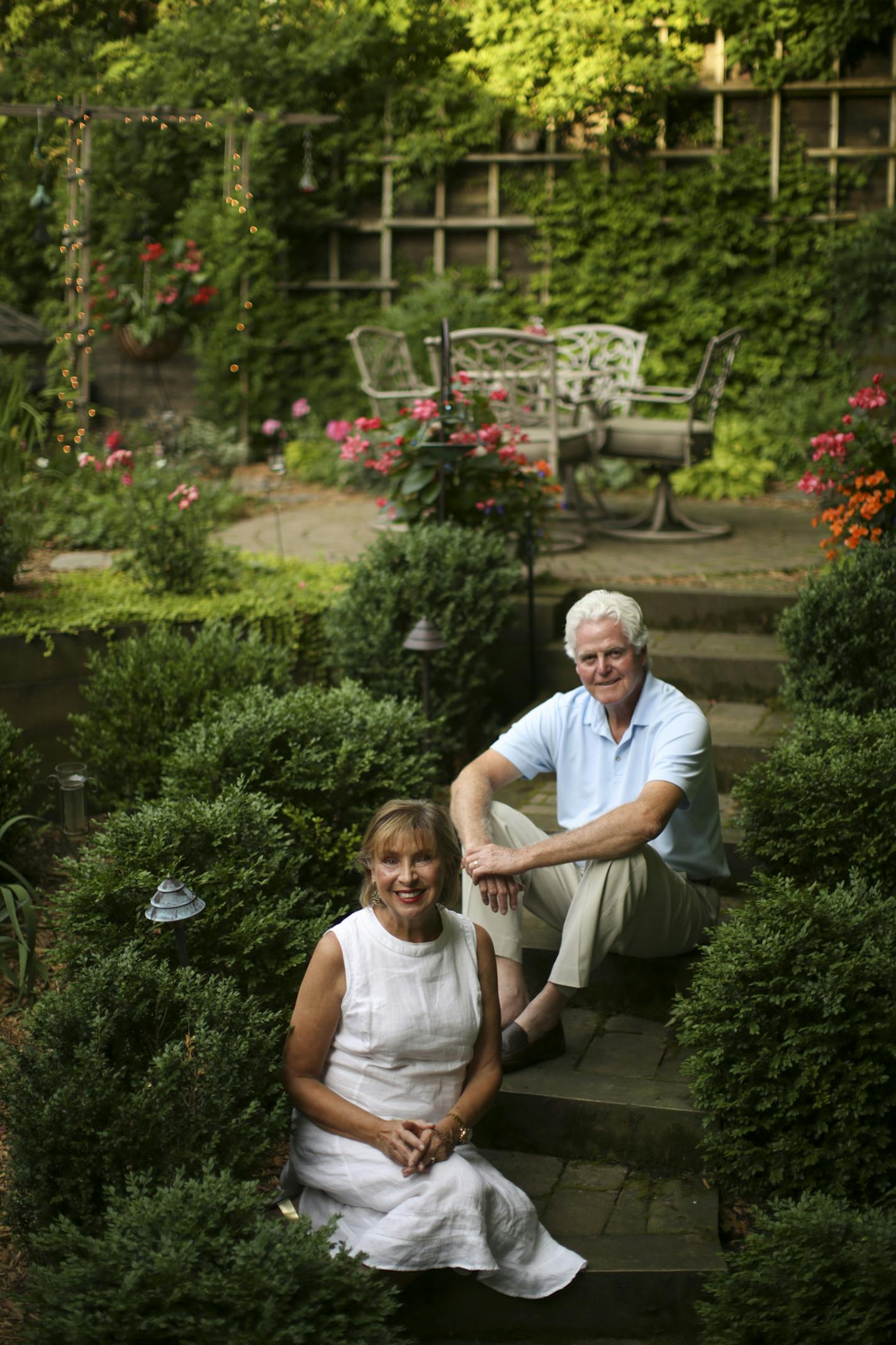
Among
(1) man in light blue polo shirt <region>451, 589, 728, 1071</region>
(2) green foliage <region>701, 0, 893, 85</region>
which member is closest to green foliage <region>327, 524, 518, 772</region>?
(1) man in light blue polo shirt <region>451, 589, 728, 1071</region>

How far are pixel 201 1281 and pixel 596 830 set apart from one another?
1.30 m

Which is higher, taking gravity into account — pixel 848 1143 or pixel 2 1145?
pixel 848 1143


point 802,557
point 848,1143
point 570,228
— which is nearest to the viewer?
point 848,1143

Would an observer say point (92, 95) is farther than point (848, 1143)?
Yes

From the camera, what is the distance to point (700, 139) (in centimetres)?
942

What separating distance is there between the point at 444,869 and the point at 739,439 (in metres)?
6.89

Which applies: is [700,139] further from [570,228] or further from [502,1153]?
[502,1153]

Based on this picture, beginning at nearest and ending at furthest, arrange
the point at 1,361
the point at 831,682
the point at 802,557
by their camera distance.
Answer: the point at 831,682, the point at 802,557, the point at 1,361

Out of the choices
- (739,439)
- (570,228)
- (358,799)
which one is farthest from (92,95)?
(358,799)

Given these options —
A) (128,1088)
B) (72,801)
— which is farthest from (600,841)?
(72,801)

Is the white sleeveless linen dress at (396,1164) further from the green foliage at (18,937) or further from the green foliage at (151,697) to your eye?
the green foliage at (151,697)

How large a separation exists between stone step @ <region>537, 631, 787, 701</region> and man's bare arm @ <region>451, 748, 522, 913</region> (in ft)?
5.83

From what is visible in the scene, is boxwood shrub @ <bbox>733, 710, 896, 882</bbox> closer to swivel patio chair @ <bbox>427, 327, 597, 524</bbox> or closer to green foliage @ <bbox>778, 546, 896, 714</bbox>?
green foliage @ <bbox>778, 546, 896, 714</bbox>

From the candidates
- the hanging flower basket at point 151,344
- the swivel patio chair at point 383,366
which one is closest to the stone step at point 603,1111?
the swivel patio chair at point 383,366
